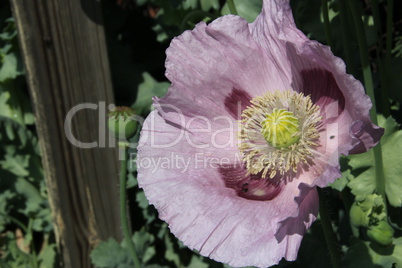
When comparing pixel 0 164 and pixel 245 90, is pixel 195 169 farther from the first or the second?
pixel 0 164

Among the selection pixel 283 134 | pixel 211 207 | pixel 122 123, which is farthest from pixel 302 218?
pixel 122 123

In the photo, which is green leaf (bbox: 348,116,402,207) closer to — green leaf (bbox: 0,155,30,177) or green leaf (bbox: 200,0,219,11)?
green leaf (bbox: 200,0,219,11)

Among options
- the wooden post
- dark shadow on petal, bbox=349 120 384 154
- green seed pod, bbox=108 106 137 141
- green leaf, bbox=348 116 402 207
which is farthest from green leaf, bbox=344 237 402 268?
the wooden post

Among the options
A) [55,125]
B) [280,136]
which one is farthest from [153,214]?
[280,136]

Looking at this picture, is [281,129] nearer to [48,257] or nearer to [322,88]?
[322,88]

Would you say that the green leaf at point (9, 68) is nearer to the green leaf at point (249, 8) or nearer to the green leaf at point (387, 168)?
the green leaf at point (249, 8)
